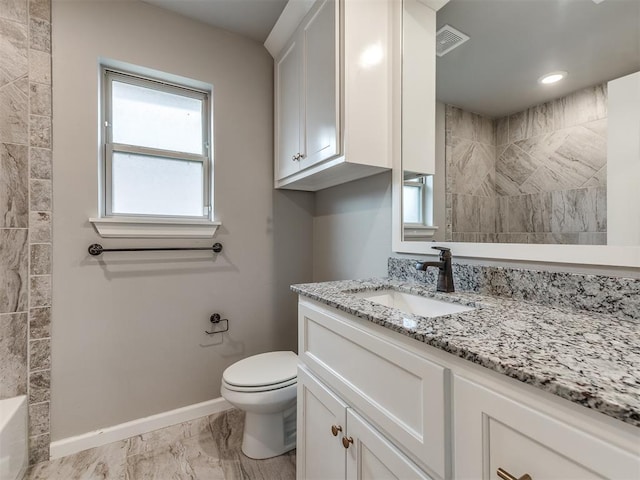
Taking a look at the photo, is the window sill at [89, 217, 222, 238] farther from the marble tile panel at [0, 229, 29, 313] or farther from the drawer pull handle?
the drawer pull handle

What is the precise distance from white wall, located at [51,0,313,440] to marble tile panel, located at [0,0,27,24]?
0.12 metres

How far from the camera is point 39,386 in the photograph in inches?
58.7

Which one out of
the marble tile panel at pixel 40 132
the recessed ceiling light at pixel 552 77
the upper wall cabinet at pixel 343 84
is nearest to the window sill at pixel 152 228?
the marble tile panel at pixel 40 132

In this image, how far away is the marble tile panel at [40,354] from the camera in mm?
1476

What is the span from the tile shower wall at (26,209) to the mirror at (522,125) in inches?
68.8

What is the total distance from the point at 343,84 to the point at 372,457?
4.54ft

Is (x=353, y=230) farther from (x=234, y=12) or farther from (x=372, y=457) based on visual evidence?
(x=234, y=12)

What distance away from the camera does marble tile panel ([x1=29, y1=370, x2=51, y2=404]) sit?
1.47 m

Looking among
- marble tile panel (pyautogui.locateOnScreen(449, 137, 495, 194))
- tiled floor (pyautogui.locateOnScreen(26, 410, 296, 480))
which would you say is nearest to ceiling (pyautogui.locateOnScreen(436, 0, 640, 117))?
marble tile panel (pyautogui.locateOnScreen(449, 137, 495, 194))

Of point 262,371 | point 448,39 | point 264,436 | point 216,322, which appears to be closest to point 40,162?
point 216,322

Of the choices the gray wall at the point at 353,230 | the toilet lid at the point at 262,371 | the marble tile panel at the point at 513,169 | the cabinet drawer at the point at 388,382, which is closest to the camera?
the cabinet drawer at the point at 388,382

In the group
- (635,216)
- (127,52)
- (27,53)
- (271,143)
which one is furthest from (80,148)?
(635,216)

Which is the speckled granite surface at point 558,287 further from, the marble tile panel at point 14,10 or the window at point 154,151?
the marble tile panel at point 14,10

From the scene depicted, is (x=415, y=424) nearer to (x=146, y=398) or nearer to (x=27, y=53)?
(x=146, y=398)
